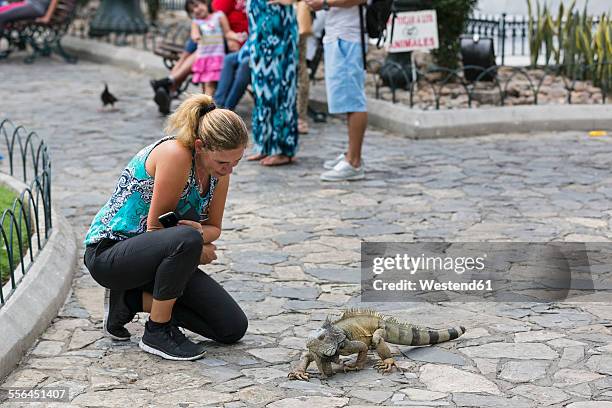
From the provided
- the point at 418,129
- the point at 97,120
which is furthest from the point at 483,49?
the point at 97,120

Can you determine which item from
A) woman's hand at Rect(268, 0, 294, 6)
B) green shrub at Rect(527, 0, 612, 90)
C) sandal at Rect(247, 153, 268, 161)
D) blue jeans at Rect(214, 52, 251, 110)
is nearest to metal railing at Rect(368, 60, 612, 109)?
green shrub at Rect(527, 0, 612, 90)

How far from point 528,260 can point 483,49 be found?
17.5ft

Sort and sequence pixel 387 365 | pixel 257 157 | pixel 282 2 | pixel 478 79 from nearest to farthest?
pixel 387 365, pixel 282 2, pixel 257 157, pixel 478 79

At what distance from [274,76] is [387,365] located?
462 centimetres

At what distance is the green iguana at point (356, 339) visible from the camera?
5152 millimetres

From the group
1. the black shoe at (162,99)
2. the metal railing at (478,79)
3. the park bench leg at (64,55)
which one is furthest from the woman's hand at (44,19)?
the metal railing at (478,79)

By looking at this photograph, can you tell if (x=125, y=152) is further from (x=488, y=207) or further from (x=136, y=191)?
(x=136, y=191)

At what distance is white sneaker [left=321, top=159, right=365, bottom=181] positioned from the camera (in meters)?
8.97

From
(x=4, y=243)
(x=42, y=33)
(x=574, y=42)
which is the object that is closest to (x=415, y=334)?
(x=4, y=243)

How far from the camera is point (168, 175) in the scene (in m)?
5.27

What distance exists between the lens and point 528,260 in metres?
6.93

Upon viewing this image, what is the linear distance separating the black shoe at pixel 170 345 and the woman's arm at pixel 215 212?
47 cm

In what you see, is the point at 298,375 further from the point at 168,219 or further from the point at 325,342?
the point at 168,219

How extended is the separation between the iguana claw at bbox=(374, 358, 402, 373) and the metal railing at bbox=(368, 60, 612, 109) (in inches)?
233
